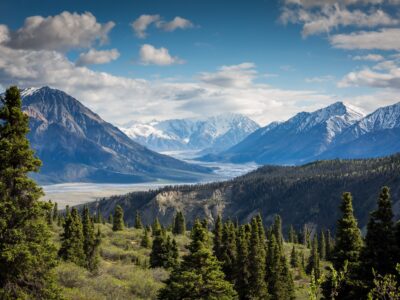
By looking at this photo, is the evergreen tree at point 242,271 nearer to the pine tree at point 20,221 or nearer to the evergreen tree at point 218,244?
the evergreen tree at point 218,244

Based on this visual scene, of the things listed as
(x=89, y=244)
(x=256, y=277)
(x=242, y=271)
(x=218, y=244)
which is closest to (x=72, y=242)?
(x=89, y=244)

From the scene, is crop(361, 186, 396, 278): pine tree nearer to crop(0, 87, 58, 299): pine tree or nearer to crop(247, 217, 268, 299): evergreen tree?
crop(0, 87, 58, 299): pine tree

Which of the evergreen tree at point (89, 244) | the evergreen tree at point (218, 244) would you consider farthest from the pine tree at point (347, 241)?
the evergreen tree at point (89, 244)

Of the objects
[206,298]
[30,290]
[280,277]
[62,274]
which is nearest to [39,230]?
[30,290]

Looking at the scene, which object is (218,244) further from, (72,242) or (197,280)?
(197,280)

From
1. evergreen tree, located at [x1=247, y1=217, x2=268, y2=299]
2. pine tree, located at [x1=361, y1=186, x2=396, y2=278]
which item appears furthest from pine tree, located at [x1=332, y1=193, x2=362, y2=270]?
evergreen tree, located at [x1=247, y1=217, x2=268, y2=299]

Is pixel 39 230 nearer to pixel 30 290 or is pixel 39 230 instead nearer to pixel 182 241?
pixel 30 290
